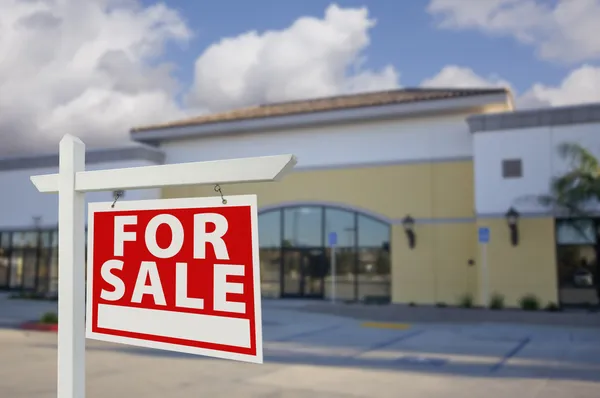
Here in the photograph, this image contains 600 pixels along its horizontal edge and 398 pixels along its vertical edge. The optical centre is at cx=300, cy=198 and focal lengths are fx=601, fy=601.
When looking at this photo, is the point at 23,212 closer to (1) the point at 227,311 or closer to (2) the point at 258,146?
(2) the point at 258,146

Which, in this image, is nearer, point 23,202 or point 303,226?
point 303,226

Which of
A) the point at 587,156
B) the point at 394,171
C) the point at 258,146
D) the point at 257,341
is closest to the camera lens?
the point at 257,341

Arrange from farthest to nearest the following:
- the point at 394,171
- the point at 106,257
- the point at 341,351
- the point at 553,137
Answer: the point at 394,171 < the point at 553,137 < the point at 341,351 < the point at 106,257

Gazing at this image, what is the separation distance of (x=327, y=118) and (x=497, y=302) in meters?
9.55

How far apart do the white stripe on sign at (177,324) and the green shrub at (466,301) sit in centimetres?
1859

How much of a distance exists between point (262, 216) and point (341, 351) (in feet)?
43.7

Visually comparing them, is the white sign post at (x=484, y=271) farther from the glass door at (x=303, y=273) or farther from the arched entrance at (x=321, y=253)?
the glass door at (x=303, y=273)

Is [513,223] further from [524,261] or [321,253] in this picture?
[321,253]

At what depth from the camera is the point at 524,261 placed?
20016 mm

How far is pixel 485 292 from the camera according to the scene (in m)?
20.3

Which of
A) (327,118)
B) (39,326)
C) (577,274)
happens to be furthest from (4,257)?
(577,274)

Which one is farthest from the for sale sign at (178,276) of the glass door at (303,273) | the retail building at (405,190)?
the glass door at (303,273)

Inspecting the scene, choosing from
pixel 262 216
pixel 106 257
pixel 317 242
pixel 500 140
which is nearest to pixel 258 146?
pixel 262 216

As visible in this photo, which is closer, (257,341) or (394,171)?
(257,341)
